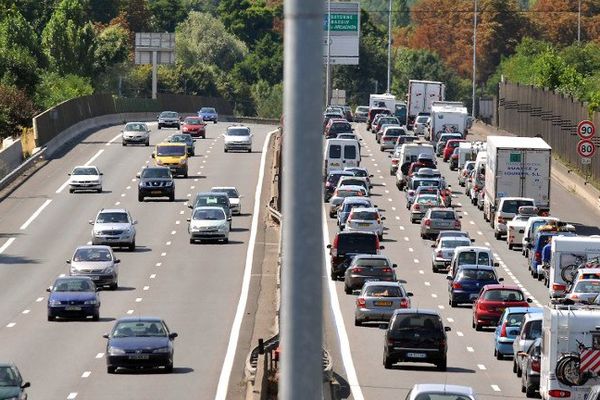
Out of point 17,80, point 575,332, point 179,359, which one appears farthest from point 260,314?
point 17,80

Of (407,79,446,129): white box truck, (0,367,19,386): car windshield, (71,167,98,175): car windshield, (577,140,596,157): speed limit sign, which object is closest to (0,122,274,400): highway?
(71,167,98,175): car windshield

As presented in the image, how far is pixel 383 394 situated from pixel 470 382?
9.63 ft

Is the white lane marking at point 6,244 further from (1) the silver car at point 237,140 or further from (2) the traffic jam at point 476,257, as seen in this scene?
(1) the silver car at point 237,140

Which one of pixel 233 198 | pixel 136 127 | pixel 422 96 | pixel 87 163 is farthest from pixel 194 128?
pixel 233 198

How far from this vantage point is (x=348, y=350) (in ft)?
137

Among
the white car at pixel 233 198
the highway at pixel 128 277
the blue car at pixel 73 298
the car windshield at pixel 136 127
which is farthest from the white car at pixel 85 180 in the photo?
the blue car at pixel 73 298

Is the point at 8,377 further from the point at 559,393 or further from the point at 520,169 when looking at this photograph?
the point at 520,169

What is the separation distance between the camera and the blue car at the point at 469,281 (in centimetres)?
5097

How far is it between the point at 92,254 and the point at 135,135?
50.6 metres

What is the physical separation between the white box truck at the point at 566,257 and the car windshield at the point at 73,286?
530 inches

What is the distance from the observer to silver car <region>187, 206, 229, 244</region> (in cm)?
6675

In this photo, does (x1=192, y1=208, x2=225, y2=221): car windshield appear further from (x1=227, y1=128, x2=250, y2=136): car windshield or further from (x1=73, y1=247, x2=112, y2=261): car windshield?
(x1=227, y1=128, x2=250, y2=136): car windshield

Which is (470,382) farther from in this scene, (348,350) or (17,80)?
(17,80)

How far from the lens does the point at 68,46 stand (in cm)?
15938
